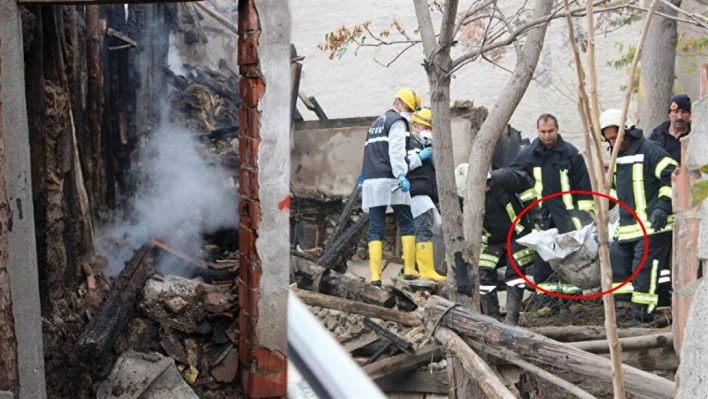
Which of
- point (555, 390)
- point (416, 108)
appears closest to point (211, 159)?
point (416, 108)

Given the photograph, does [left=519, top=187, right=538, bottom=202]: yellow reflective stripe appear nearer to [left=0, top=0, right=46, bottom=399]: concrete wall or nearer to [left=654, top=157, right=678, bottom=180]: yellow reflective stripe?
[left=654, top=157, right=678, bottom=180]: yellow reflective stripe

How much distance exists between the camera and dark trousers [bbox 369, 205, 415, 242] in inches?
357

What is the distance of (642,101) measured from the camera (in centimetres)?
1046

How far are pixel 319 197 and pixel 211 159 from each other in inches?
209

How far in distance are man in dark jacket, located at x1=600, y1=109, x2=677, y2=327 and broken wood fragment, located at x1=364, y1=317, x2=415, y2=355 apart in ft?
5.99

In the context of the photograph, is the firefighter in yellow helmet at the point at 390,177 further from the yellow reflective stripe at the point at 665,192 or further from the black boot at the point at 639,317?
the yellow reflective stripe at the point at 665,192

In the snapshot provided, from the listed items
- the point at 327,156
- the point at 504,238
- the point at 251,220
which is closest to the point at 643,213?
the point at 504,238

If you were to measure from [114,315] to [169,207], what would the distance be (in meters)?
1.36

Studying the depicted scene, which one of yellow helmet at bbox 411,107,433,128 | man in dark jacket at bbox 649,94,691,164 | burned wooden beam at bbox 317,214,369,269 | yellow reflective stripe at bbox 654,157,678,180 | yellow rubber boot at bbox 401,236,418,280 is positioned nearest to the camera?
yellow reflective stripe at bbox 654,157,678,180

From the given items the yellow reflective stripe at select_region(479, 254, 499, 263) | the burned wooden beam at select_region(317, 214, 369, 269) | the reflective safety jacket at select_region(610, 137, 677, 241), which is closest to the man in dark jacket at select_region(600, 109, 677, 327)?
the reflective safety jacket at select_region(610, 137, 677, 241)

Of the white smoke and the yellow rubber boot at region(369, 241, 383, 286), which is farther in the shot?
the yellow rubber boot at region(369, 241, 383, 286)

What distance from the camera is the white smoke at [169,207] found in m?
5.94

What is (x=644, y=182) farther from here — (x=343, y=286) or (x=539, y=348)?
(x=343, y=286)

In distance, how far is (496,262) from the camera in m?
8.12
